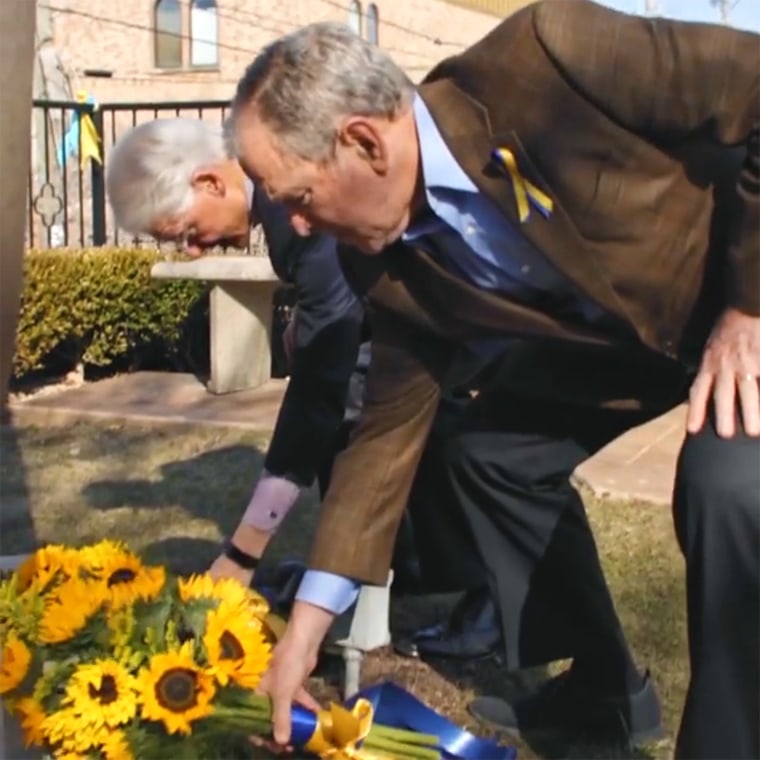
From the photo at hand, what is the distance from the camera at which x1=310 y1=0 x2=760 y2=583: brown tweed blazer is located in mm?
2082

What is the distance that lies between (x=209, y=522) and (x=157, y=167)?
1.98m

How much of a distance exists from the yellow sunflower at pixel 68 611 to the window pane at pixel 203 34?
91.1ft

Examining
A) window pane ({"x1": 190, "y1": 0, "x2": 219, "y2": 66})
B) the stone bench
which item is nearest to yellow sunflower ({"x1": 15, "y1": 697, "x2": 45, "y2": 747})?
the stone bench

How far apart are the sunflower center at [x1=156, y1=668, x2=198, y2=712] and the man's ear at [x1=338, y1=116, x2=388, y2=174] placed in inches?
34.8

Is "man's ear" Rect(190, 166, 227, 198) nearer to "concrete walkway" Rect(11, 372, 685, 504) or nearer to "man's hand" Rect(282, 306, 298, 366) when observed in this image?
"man's hand" Rect(282, 306, 298, 366)

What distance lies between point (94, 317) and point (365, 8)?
24.3 metres

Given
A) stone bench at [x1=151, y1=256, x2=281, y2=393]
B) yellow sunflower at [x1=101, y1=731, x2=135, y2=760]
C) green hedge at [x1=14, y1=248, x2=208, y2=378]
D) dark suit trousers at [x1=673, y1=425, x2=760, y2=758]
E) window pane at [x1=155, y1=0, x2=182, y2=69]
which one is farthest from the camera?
window pane at [x1=155, y1=0, x2=182, y2=69]

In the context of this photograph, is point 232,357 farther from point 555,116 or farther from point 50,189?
point 555,116

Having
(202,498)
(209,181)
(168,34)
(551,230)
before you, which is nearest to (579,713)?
(551,230)

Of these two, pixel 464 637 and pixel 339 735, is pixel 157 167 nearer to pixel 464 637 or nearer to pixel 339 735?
pixel 339 735

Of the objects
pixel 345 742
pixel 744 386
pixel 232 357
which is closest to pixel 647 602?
pixel 345 742

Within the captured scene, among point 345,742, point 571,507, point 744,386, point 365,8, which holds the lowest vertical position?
point 345,742

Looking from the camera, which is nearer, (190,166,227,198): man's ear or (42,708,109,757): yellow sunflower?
(42,708,109,757): yellow sunflower

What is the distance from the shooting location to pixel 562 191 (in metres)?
2.16
